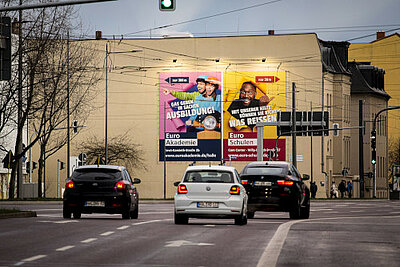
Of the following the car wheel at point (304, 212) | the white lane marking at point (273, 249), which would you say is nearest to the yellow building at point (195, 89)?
the car wheel at point (304, 212)

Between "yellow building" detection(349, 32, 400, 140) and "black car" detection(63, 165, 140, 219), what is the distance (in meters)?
88.4

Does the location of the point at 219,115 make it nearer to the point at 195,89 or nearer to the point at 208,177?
the point at 195,89

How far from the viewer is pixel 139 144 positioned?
86438 mm

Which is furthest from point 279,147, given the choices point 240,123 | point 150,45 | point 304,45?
point 150,45

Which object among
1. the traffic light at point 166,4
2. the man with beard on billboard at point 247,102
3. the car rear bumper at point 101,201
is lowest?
the car rear bumper at point 101,201

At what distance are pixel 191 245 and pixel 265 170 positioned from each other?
1240 centimetres

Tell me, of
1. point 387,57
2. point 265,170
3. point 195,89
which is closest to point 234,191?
point 265,170

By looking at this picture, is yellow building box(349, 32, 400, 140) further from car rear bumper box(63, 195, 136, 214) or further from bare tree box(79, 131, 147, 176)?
car rear bumper box(63, 195, 136, 214)

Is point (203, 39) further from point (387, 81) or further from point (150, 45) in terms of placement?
point (387, 81)

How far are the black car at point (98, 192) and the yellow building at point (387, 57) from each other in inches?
3480

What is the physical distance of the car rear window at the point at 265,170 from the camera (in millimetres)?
28467

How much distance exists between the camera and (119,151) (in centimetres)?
8625

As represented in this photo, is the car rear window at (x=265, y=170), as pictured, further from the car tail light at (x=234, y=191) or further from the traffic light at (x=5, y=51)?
the traffic light at (x=5, y=51)

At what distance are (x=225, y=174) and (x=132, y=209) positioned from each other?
4.01 m
